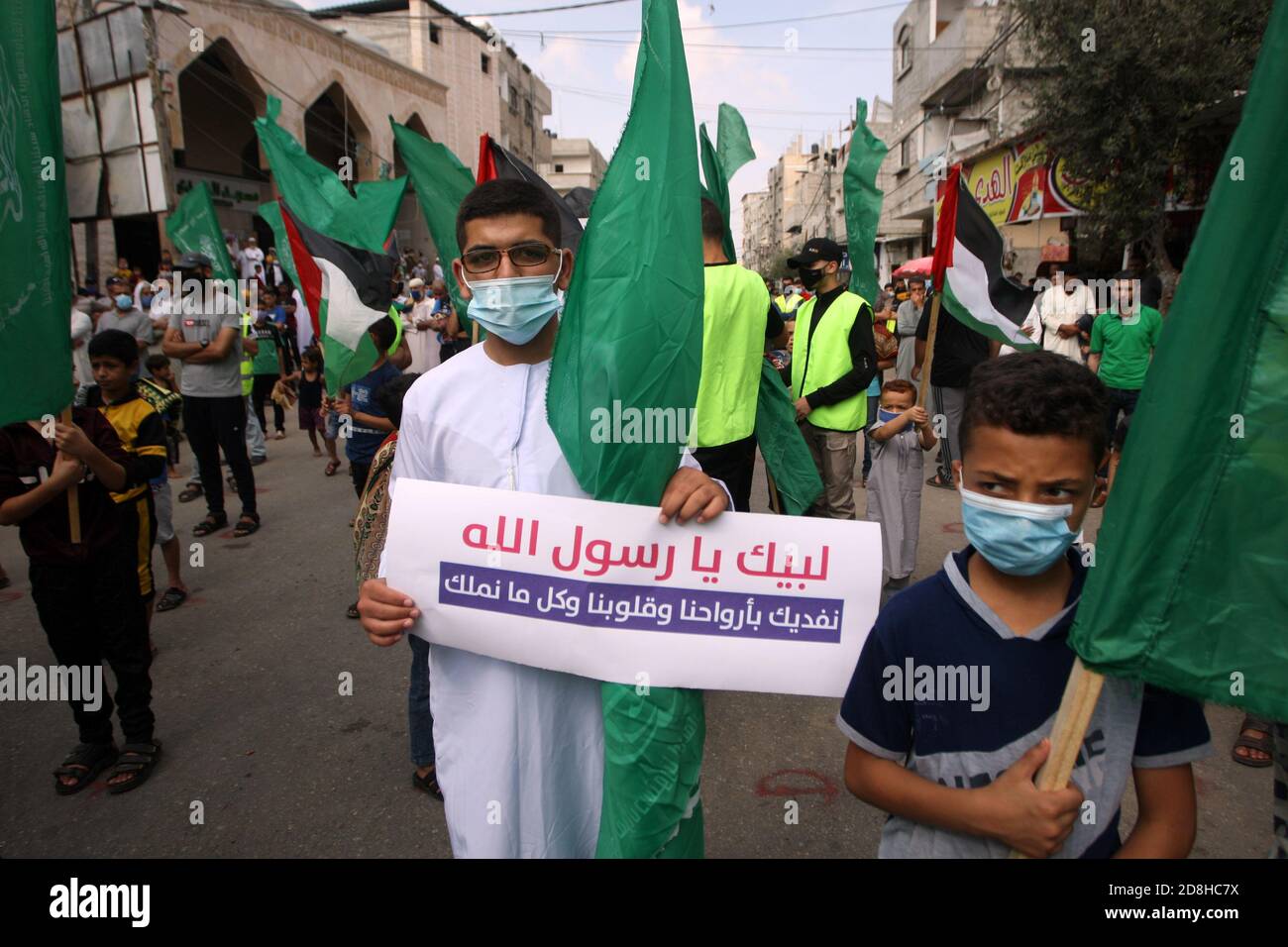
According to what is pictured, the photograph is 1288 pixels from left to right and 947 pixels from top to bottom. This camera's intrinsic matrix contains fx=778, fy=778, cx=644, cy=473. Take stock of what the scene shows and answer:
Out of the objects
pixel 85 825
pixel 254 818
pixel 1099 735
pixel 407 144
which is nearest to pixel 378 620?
pixel 1099 735

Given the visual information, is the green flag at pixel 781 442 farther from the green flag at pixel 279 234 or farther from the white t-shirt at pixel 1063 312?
the white t-shirt at pixel 1063 312

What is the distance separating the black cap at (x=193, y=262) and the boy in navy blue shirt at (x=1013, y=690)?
7.10 m

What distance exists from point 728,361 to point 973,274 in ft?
5.80

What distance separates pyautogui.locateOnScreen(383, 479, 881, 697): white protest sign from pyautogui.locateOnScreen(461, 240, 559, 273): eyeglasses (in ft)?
1.81

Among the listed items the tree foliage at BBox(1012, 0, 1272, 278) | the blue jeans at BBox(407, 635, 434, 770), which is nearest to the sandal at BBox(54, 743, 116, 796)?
the blue jeans at BBox(407, 635, 434, 770)

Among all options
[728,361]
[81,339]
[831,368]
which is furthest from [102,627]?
[81,339]

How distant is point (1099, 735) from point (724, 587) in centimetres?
67

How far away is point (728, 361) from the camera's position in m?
3.55

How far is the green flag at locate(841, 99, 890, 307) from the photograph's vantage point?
16.2ft

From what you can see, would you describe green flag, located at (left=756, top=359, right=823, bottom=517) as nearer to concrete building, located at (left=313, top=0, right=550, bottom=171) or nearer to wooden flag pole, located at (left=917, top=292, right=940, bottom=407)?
wooden flag pole, located at (left=917, top=292, right=940, bottom=407)

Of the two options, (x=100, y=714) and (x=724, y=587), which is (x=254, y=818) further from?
(x=724, y=587)

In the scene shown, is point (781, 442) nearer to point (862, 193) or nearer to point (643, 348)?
point (862, 193)

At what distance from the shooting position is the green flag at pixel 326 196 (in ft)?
16.4

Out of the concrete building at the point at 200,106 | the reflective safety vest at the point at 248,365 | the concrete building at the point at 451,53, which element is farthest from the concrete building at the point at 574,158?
the reflective safety vest at the point at 248,365
